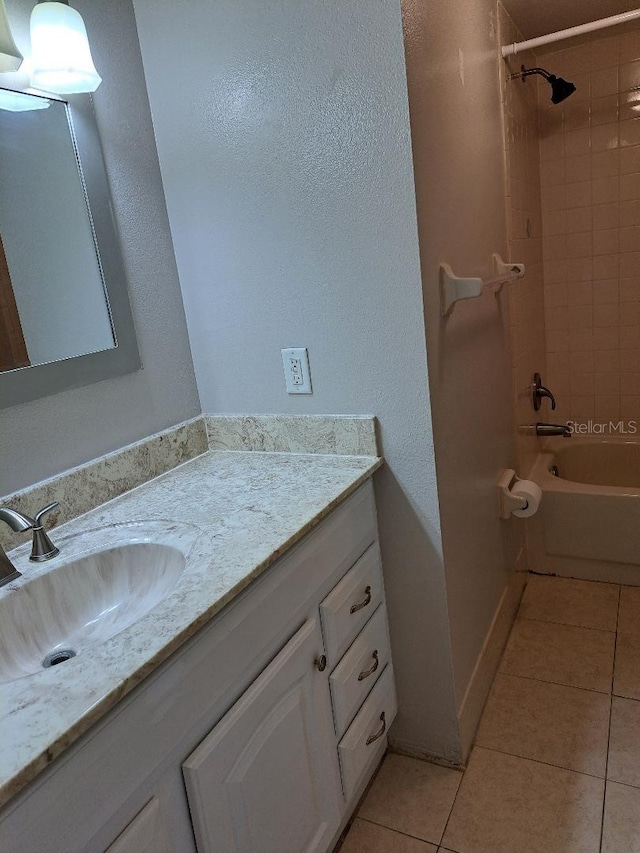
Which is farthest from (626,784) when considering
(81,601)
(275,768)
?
(81,601)

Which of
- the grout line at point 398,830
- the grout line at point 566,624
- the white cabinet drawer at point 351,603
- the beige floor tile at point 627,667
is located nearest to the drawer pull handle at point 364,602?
the white cabinet drawer at point 351,603

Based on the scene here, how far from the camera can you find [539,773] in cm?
151

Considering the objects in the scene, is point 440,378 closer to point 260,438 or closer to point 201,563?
point 260,438

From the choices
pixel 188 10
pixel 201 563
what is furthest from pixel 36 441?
pixel 188 10

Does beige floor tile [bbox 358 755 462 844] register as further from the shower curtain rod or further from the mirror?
the shower curtain rod

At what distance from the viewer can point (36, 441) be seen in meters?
1.22

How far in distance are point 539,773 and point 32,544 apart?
1302mm

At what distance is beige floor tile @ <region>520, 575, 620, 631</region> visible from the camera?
208cm

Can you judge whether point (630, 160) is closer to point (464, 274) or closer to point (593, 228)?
point (593, 228)

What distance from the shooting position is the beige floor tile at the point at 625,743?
147 cm

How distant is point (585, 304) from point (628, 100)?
2.74ft

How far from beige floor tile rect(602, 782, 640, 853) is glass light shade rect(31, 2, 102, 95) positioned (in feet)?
6.33

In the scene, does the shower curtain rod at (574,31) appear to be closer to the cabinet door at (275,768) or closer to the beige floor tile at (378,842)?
the cabinet door at (275,768)

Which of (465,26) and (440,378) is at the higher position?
(465,26)
